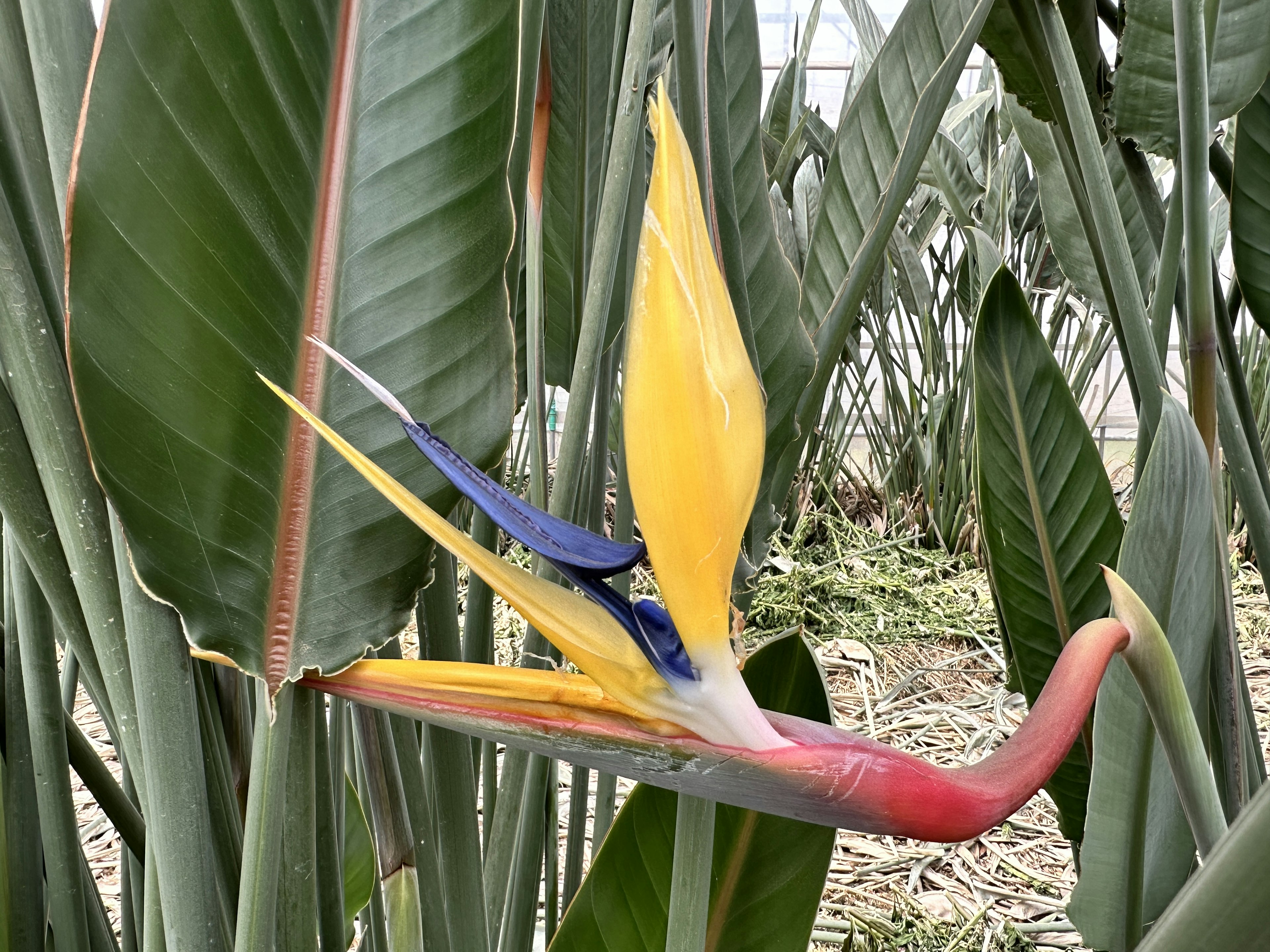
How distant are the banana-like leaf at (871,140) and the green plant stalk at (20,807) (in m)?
0.36

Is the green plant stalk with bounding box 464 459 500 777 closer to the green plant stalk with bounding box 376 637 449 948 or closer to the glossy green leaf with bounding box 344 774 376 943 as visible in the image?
the green plant stalk with bounding box 376 637 449 948

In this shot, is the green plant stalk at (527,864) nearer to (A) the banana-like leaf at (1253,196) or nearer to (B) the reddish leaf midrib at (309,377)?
(B) the reddish leaf midrib at (309,377)

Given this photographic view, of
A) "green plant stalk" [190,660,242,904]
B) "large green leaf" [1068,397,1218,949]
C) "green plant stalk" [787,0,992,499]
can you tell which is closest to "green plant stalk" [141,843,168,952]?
"green plant stalk" [190,660,242,904]

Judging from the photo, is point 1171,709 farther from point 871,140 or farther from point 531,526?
point 871,140

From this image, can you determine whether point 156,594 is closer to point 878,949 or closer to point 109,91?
point 109,91

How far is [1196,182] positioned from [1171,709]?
0.89ft

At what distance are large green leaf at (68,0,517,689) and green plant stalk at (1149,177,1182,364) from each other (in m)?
0.33

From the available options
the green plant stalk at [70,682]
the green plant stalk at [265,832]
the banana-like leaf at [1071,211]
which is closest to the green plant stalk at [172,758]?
the green plant stalk at [265,832]

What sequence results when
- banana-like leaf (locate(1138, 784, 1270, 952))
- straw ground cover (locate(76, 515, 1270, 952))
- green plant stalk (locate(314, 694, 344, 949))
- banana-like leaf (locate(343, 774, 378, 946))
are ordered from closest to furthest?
banana-like leaf (locate(1138, 784, 1270, 952)) < green plant stalk (locate(314, 694, 344, 949)) < banana-like leaf (locate(343, 774, 378, 946)) < straw ground cover (locate(76, 515, 1270, 952))

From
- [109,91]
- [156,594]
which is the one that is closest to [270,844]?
[156,594]

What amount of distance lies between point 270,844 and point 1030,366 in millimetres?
459

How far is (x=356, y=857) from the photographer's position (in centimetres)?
54

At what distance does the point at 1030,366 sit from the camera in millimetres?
538

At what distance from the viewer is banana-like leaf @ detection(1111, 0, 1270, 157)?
465 millimetres
